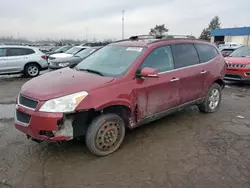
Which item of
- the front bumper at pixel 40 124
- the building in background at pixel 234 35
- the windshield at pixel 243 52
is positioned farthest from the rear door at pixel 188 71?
the building in background at pixel 234 35

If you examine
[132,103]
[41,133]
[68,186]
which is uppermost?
[132,103]

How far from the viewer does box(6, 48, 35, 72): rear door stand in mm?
11305

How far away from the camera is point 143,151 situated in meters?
3.71

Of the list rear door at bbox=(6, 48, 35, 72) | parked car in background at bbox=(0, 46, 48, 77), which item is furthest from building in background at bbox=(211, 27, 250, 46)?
rear door at bbox=(6, 48, 35, 72)

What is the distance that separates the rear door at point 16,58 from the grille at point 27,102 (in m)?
8.91

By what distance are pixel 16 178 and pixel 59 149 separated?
87 centimetres

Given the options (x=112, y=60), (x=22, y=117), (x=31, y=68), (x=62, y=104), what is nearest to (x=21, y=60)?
(x=31, y=68)

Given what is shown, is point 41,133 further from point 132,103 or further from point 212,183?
point 212,183

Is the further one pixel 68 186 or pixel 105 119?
Answer: pixel 105 119

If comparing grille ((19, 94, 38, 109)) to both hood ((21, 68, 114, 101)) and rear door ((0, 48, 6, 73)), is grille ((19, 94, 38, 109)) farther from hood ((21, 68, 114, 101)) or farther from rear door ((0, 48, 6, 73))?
rear door ((0, 48, 6, 73))

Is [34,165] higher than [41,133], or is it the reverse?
[41,133]

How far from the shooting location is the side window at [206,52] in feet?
16.8

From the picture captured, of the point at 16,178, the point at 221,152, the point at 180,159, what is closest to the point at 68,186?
the point at 16,178

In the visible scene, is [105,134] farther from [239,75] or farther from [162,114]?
[239,75]
